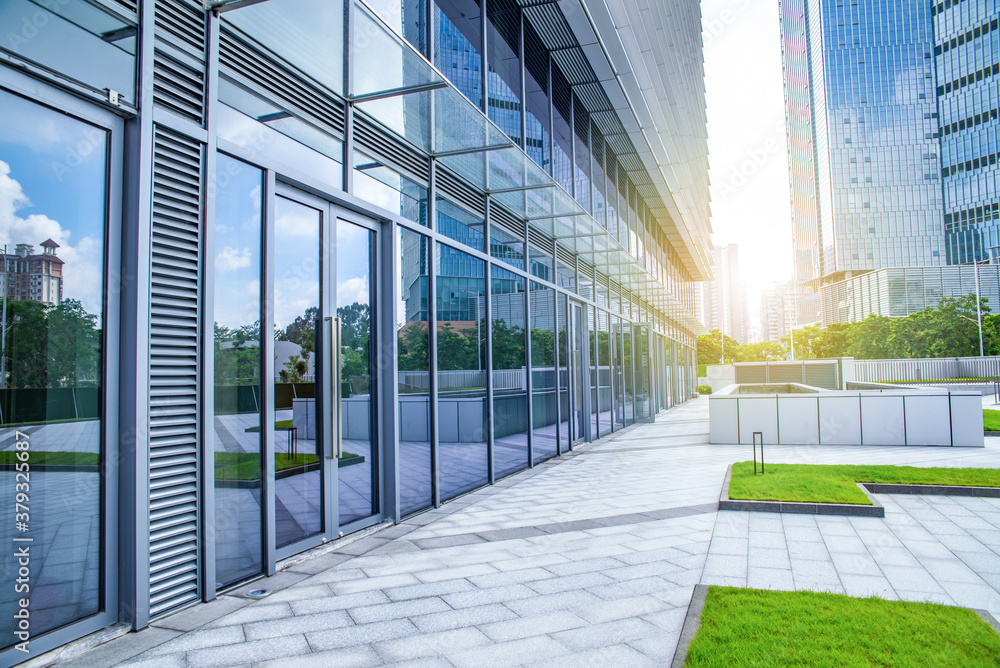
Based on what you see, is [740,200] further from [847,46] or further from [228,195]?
[847,46]

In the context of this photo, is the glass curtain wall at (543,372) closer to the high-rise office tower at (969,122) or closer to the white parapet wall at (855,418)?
the white parapet wall at (855,418)

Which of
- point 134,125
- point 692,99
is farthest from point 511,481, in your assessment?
point 692,99

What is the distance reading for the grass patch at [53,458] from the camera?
2766 mm

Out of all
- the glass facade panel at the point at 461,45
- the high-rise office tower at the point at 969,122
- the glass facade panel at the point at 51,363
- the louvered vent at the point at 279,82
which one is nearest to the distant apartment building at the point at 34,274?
the glass facade panel at the point at 51,363

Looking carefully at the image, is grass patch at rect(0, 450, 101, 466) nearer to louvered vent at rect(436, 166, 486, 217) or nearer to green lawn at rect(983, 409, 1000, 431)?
louvered vent at rect(436, 166, 486, 217)

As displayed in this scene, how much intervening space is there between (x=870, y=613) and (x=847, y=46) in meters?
114

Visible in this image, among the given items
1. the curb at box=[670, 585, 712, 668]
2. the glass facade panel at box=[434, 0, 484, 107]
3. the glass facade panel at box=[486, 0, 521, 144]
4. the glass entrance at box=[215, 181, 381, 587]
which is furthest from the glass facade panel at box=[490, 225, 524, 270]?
the curb at box=[670, 585, 712, 668]

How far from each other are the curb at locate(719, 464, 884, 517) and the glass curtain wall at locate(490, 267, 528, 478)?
3.40 m

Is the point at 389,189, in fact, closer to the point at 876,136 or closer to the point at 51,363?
the point at 51,363

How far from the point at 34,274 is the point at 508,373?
22.0 ft

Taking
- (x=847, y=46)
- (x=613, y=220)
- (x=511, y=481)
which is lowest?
(x=511, y=481)

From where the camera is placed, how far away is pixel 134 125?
351 cm

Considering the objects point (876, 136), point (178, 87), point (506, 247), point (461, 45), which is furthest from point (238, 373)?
point (876, 136)

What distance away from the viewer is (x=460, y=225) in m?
7.92
